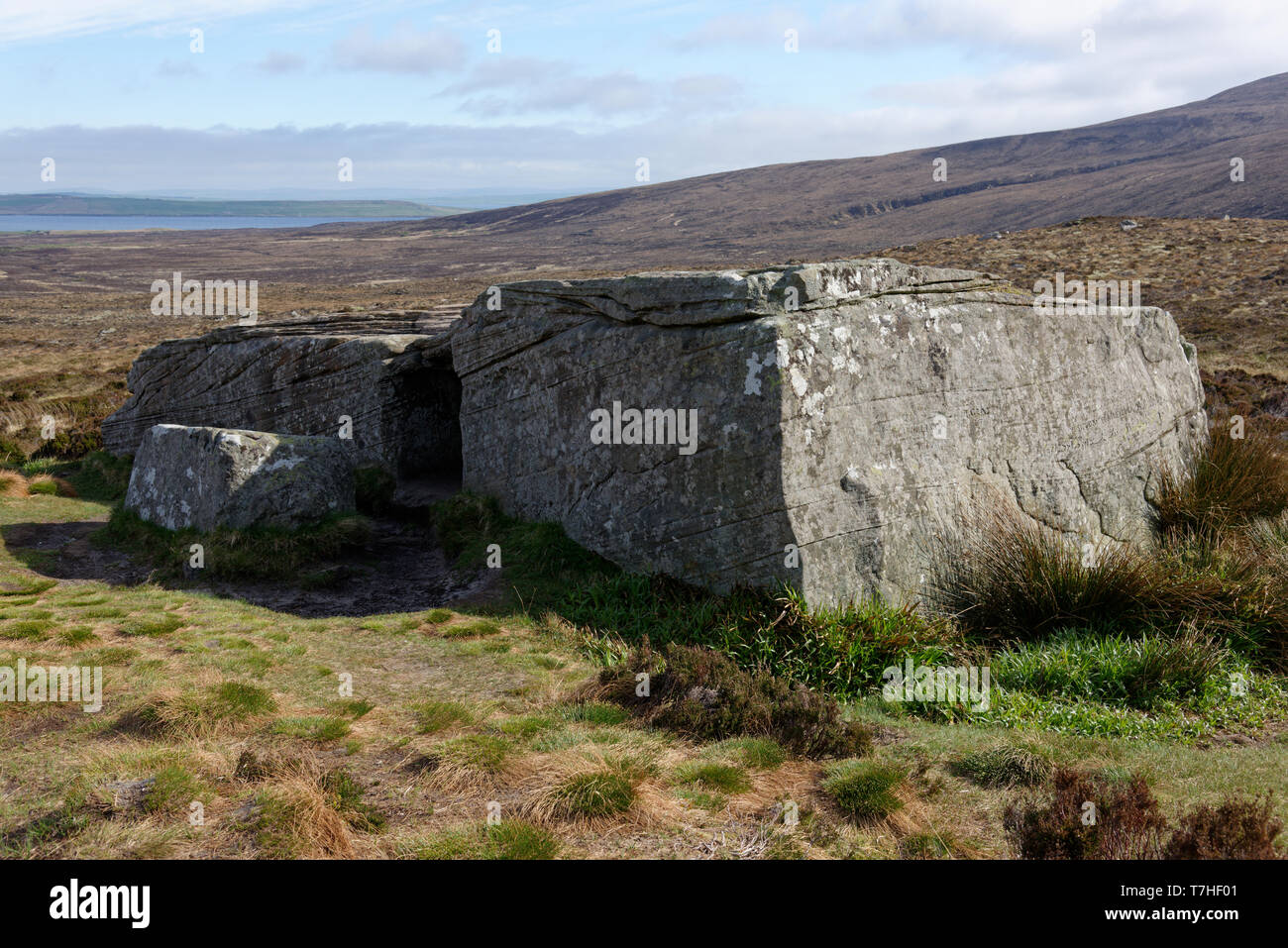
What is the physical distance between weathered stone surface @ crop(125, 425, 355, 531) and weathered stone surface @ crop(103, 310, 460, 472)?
2066mm

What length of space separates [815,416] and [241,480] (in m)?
7.81

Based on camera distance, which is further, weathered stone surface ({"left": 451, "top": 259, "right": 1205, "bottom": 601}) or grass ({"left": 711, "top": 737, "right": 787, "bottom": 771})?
weathered stone surface ({"left": 451, "top": 259, "right": 1205, "bottom": 601})

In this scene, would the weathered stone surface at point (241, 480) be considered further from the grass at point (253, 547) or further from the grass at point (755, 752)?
Result: the grass at point (755, 752)

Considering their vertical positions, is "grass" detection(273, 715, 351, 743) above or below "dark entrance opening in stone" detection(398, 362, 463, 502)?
below

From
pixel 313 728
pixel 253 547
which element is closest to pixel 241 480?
pixel 253 547

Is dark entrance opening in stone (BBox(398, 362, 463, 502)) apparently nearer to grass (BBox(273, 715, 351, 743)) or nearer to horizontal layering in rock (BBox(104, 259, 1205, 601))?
horizontal layering in rock (BBox(104, 259, 1205, 601))

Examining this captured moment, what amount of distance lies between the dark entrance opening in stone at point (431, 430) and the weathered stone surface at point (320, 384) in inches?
0.7

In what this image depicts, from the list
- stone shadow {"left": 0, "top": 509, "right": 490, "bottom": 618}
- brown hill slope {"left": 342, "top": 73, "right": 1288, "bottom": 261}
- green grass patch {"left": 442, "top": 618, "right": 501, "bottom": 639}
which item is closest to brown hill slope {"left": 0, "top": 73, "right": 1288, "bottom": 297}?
brown hill slope {"left": 342, "top": 73, "right": 1288, "bottom": 261}

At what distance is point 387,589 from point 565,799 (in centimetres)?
636

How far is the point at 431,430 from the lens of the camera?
1515cm

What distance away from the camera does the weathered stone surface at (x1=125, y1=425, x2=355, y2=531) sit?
459 inches

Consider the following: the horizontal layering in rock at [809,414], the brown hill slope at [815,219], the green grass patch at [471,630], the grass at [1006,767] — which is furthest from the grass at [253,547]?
the brown hill slope at [815,219]

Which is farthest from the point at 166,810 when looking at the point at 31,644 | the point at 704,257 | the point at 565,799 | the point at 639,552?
the point at 704,257

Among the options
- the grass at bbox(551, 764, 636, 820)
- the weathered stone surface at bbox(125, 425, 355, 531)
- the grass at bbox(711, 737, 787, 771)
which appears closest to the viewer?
the grass at bbox(551, 764, 636, 820)
